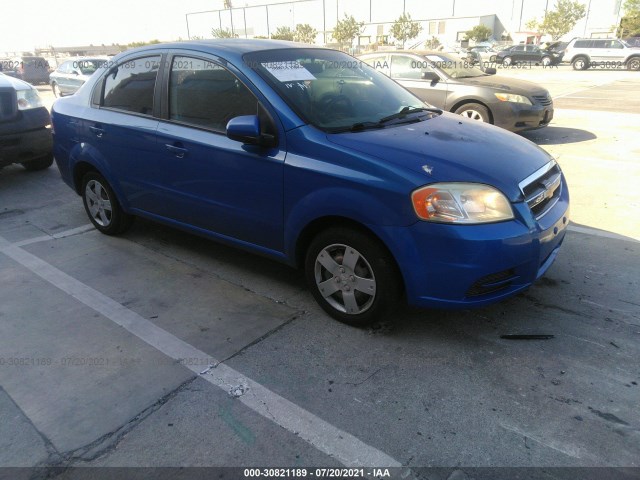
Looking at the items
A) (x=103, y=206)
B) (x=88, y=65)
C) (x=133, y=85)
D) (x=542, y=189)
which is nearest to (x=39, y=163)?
(x=103, y=206)

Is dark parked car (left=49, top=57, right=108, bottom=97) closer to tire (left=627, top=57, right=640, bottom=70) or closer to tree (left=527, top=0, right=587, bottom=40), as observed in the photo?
tire (left=627, top=57, right=640, bottom=70)

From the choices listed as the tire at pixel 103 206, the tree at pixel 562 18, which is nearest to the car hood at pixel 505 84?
the tire at pixel 103 206

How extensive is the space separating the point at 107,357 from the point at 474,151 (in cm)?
256

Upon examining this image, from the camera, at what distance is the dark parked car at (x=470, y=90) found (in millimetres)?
8438

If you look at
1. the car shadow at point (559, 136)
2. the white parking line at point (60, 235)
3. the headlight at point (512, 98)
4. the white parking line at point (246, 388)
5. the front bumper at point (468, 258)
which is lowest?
the white parking line at point (246, 388)

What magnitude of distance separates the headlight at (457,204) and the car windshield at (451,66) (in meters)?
6.92

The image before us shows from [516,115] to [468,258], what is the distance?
6.69m

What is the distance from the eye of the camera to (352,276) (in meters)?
3.06

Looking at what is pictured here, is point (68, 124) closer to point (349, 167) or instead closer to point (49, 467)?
point (349, 167)

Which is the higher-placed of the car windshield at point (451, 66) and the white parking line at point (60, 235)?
the car windshield at point (451, 66)

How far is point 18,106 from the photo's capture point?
A: 6.56m

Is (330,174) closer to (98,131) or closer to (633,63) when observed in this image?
(98,131)

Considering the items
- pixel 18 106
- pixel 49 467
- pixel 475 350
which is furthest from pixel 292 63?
pixel 18 106

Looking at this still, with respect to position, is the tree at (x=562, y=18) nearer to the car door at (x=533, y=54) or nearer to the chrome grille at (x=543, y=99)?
the car door at (x=533, y=54)
